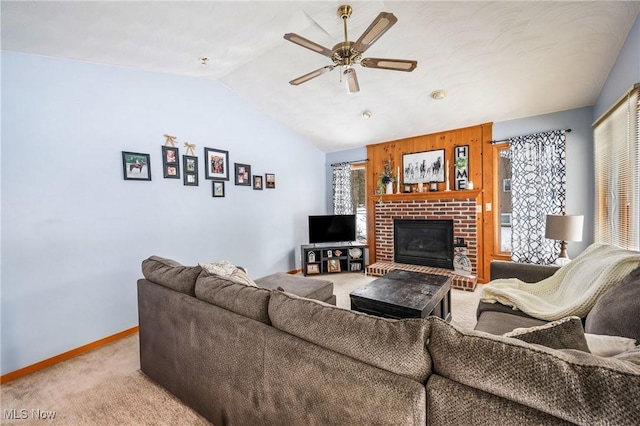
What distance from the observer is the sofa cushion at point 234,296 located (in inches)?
53.7

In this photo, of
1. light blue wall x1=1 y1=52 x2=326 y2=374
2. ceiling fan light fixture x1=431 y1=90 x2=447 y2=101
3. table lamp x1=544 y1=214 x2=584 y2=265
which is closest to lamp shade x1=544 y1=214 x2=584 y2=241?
table lamp x1=544 y1=214 x2=584 y2=265

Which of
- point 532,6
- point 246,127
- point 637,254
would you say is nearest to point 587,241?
point 637,254

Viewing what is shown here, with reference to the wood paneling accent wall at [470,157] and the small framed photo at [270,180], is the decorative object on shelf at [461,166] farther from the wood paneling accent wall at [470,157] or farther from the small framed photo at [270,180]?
the small framed photo at [270,180]

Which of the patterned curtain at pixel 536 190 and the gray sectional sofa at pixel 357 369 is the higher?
the patterned curtain at pixel 536 190

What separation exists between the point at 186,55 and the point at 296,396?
311 centimetres

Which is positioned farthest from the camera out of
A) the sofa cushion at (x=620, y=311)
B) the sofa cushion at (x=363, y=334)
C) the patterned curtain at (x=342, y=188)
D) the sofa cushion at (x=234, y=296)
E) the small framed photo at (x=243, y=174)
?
the patterned curtain at (x=342, y=188)

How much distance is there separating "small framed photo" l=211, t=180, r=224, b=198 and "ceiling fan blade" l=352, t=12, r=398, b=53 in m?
2.47

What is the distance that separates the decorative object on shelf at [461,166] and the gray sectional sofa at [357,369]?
153 inches

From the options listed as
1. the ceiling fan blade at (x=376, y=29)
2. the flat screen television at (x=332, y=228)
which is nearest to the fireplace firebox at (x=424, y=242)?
the flat screen television at (x=332, y=228)

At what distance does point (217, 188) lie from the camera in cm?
369

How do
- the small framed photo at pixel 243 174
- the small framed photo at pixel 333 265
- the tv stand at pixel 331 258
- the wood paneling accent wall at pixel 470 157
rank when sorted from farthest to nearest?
the small framed photo at pixel 333 265 → the tv stand at pixel 331 258 → the wood paneling accent wall at pixel 470 157 → the small framed photo at pixel 243 174

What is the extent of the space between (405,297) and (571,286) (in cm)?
115

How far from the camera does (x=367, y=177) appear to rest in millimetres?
5297

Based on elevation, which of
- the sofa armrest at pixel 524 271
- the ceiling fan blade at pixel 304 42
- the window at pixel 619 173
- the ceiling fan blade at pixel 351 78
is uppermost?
the ceiling fan blade at pixel 304 42
